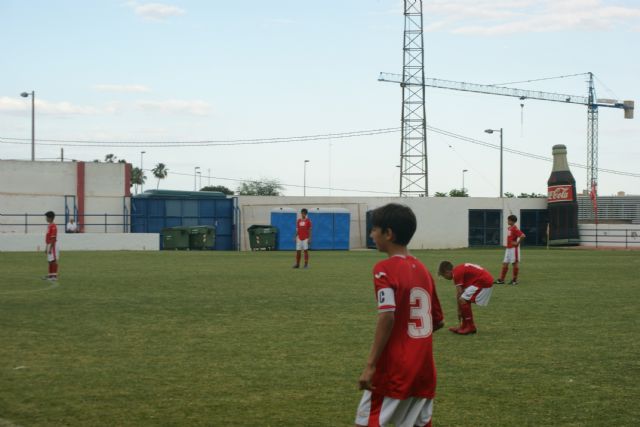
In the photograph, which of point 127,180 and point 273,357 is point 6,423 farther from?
point 127,180

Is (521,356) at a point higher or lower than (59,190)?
lower

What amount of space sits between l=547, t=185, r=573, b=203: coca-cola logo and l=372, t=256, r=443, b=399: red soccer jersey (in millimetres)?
57476

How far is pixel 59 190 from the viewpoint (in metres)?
53.6

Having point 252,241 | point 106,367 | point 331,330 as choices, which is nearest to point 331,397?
point 106,367

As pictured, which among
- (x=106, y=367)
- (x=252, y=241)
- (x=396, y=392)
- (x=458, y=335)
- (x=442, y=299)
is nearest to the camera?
(x=396, y=392)

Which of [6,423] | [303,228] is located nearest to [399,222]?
[6,423]

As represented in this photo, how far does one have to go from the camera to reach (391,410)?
4.88m

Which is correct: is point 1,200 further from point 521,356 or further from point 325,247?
point 521,356

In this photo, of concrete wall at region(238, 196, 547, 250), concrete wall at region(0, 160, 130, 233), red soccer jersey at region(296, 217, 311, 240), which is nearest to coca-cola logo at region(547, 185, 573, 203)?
concrete wall at region(238, 196, 547, 250)

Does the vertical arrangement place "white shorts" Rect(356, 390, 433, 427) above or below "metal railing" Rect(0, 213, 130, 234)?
below

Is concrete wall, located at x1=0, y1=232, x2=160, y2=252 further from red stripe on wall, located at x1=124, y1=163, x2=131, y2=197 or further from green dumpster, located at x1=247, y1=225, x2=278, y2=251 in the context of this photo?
red stripe on wall, located at x1=124, y1=163, x2=131, y2=197

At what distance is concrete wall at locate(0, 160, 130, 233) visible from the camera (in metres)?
52.0

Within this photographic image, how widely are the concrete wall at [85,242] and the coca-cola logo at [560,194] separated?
95.9 ft

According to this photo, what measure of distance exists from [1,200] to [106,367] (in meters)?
45.7
